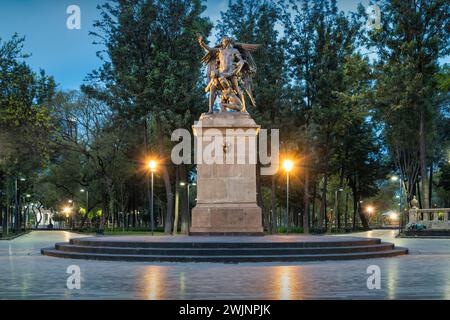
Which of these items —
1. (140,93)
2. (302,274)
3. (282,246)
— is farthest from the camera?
(140,93)

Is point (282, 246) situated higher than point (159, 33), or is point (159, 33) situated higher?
point (159, 33)

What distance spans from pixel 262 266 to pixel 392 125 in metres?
36.9

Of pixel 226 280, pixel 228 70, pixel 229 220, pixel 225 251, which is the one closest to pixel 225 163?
pixel 229 220

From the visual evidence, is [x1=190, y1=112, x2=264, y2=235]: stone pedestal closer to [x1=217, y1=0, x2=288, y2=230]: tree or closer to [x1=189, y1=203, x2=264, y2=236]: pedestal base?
[x1=189, y1=203, x2=264, y2=236]: pedestal base

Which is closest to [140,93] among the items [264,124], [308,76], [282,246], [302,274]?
[264,124]

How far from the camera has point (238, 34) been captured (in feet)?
178

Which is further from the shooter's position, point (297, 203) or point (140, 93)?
point (297, 203)

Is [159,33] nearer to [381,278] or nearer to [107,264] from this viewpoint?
[107,264]

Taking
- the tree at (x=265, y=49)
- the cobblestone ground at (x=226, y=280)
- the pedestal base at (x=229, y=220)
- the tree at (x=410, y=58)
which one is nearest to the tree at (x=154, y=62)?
the tree at (x=265, y=49)

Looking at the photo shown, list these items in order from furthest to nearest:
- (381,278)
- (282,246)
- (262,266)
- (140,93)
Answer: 1. (140,93)
2. (282,246)
3. (262,266)
4. (381,278)

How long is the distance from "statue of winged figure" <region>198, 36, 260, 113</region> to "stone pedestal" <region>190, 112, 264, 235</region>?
2.57ft

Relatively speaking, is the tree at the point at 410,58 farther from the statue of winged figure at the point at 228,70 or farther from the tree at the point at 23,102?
the tree at the point at 23,102

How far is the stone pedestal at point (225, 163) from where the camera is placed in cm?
2833

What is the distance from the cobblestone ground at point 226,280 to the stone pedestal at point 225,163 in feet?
25.7
